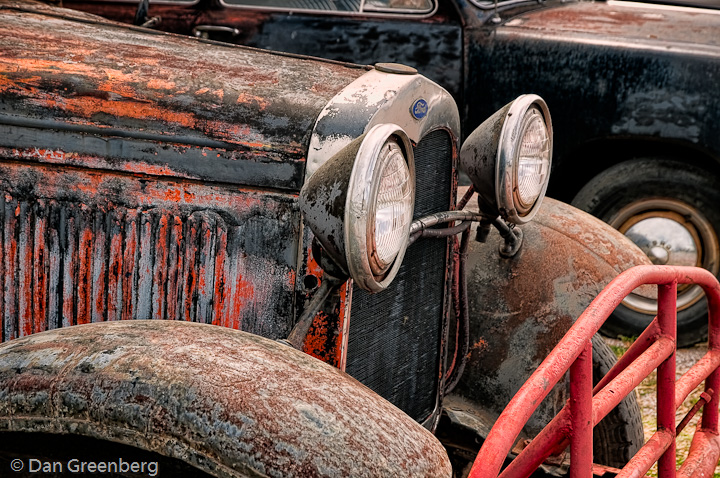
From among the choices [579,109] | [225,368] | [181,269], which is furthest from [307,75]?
[579,109]

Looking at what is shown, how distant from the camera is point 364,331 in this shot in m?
1.96

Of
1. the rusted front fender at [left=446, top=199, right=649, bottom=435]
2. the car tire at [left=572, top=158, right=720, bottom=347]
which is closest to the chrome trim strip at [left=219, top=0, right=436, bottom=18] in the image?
the car tire at [left=572, top=158, right=720, bottom=347]

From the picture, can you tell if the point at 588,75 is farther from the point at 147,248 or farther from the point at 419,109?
the point at 147,248

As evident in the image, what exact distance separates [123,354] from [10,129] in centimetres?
63

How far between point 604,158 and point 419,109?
3.02 meters

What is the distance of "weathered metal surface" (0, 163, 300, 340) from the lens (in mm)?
1803

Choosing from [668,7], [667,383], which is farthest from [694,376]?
[668,7]

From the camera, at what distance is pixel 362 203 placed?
4.97 ft

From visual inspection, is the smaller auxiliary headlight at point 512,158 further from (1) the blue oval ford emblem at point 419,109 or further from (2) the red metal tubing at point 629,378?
(2) the red metal tubing at point 629,378

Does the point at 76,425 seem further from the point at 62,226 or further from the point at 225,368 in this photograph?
the point at 62,226

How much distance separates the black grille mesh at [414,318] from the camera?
1.98m

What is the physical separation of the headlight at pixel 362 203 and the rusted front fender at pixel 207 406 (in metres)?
0.21

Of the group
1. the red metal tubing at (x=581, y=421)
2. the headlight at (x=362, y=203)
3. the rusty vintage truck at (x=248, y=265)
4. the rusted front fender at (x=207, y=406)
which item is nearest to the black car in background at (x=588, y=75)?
the rusty vintage truck at (x=248, y=265)

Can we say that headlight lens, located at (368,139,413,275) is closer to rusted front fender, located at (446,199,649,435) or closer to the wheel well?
rusted front fender, located at (446,199,649,435)
